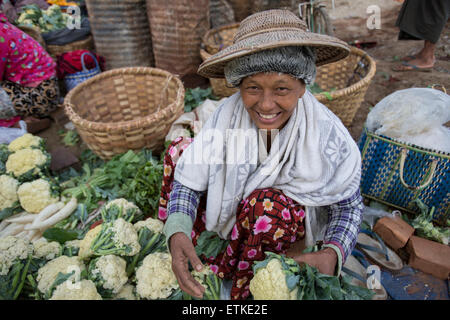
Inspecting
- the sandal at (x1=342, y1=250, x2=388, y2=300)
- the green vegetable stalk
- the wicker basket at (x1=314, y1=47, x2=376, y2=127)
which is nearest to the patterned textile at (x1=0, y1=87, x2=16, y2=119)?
the green vegetable stalk

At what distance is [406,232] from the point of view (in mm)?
1895

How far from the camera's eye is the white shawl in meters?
1.32

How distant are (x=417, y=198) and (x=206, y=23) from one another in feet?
9.72

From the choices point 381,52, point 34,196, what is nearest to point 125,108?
point 34,196

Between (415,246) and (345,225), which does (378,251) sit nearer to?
(415,246)

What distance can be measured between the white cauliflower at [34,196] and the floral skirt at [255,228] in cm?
109

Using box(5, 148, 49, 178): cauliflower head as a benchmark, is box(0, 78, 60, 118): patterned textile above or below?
above

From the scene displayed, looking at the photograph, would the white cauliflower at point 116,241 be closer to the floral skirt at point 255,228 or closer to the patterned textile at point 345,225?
the floral skirt at point 255,228

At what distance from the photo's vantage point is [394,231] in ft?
6.20

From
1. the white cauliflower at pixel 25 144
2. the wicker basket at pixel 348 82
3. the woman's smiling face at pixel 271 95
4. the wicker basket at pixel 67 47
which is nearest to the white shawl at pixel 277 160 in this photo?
the woman's smiling face at pixel 271 95

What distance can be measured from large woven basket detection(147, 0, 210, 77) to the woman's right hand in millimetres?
2793

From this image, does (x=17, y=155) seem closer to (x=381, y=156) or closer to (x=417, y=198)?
(x=381, y=156)

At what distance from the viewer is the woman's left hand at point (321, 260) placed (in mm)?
1170

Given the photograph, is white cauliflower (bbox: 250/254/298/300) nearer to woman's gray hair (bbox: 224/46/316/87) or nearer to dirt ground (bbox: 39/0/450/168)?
woman's gray hair (bbox: 224/46/316/87)
